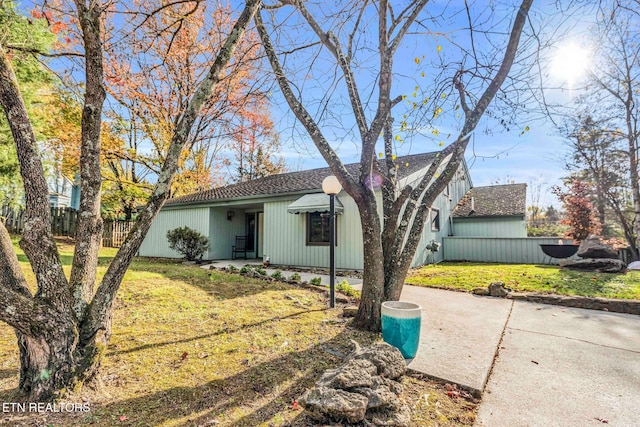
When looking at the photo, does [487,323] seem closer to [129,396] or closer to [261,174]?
[129,396]

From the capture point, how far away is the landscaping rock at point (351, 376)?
236cm

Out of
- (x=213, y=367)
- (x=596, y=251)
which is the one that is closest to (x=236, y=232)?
(x=213, y=367)

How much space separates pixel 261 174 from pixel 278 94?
23949 millimetres

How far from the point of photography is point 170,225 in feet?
49.1

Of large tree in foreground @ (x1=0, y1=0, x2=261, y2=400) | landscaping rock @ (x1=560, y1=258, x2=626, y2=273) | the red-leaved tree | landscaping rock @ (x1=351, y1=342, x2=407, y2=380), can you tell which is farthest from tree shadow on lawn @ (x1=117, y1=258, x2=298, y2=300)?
the red-leaved tree

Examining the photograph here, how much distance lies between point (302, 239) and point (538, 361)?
8.49m

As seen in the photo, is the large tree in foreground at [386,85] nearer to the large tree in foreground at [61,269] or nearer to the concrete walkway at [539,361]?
the concrete walkway at [539,361]

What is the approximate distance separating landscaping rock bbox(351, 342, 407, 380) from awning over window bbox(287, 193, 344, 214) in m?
6.75

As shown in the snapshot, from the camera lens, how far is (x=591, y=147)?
47.1ft

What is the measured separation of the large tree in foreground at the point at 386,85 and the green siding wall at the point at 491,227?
13.9 m

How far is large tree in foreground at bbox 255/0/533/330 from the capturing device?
172 inches

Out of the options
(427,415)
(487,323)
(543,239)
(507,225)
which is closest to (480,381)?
(427,415)

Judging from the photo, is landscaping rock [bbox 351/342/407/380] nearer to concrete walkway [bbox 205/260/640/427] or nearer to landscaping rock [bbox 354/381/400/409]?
landscaping rock [bbox 354/381/400/409]

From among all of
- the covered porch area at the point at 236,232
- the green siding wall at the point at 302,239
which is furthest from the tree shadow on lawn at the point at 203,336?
the covered porch area at the point at 236,232
